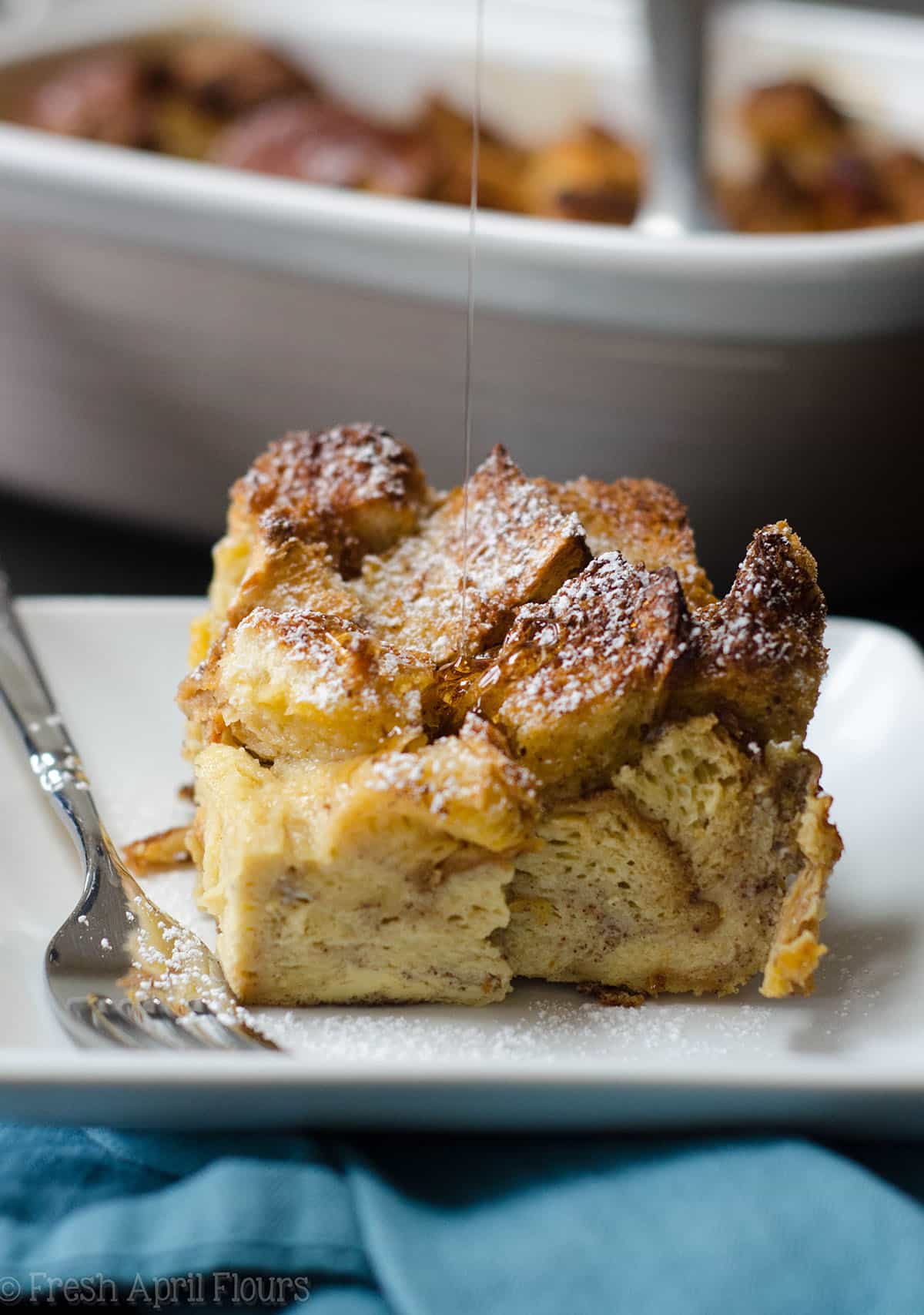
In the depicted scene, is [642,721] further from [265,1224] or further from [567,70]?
[567,70]

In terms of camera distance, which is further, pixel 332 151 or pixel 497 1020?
pixel 332 151

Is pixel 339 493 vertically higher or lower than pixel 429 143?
lower

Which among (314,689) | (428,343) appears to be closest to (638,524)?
(314,689)

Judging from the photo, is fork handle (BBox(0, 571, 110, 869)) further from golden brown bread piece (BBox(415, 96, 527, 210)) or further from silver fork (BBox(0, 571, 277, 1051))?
golden brown bread piece (BBox(415, 96, 527, 210))

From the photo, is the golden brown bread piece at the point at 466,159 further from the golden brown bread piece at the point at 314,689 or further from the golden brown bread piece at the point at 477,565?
the golden brown bread piece at the point at 314,689

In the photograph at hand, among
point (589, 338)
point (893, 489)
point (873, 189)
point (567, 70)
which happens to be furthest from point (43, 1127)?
point (567, 70)

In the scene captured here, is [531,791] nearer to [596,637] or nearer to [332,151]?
[596,637]
